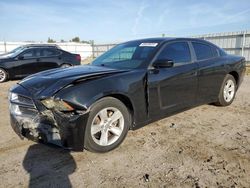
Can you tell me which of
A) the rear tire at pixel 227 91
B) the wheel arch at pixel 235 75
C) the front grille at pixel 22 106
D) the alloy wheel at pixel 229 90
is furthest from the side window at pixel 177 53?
the front grille at pixel 22 106

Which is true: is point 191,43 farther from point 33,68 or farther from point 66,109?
point 33,68

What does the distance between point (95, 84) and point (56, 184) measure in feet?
4.08

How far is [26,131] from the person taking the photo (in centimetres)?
290

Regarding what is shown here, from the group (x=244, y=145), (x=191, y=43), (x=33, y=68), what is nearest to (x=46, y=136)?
(x=244, y=145)

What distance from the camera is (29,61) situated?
9.85m

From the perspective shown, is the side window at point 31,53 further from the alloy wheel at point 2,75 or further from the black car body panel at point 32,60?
the alloy wheel at point 2,75

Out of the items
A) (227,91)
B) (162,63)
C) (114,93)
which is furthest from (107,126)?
(227,91)

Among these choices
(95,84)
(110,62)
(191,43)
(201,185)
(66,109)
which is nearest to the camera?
(201,185)

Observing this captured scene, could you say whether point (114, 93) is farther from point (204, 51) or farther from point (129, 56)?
point (204, 51)

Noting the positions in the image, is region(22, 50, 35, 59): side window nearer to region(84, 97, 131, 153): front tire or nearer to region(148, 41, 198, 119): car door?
region(148, 41, 198, 119): car door

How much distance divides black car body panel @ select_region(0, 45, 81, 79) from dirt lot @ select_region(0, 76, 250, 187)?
6385 mm

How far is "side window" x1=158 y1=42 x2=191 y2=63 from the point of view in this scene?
12.4 ft

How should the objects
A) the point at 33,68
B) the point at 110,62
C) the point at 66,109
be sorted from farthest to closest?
the point at 33,68 → the point at 110,62 → the point at 66,109

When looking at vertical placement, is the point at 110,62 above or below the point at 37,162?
above
